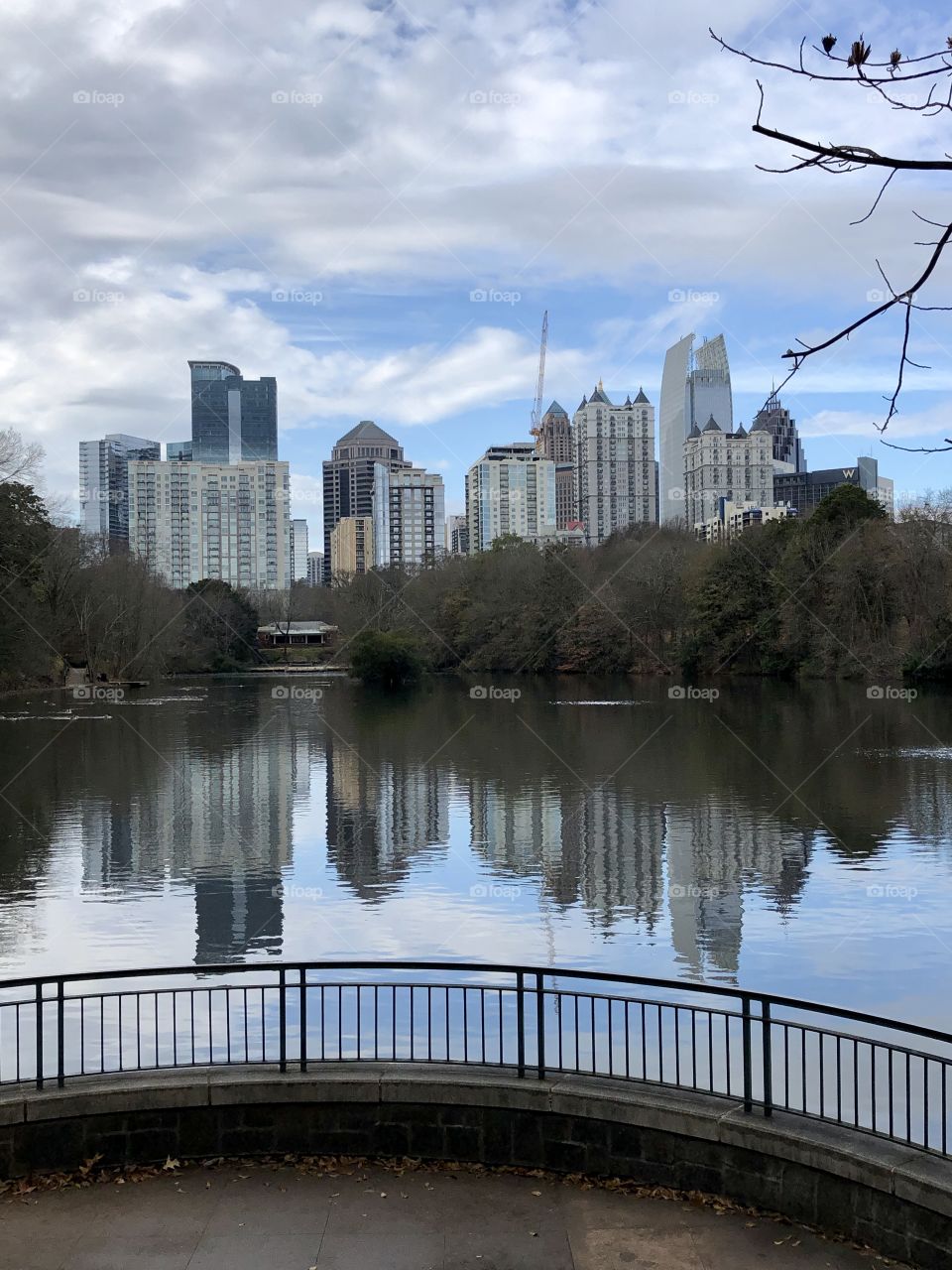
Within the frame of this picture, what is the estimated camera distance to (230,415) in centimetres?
18338

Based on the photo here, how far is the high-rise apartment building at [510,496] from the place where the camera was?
17975cm

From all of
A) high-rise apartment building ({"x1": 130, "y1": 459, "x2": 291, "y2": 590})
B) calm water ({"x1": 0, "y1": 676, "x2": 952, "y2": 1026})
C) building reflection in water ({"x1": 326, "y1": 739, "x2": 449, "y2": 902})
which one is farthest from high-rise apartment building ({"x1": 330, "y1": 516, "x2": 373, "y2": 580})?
building reflection in water ({"x1": 326, "y1": 739, "x2": 449, "y2": 902})

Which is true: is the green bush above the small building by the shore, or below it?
below

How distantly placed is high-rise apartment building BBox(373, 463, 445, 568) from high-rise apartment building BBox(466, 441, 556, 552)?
10.4m

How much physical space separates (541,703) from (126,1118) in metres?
48.0

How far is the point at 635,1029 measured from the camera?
11.0 metres

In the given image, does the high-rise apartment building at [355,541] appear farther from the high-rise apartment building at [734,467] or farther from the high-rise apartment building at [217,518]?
the high-rise apartment building at [734,467]

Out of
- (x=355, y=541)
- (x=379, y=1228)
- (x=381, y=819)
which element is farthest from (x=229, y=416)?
(x=379, y=1228)

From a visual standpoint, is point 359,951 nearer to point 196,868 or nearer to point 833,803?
point 196,868

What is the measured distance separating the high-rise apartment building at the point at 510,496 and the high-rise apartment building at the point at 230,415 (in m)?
32.6

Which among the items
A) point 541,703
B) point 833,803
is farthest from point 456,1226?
point 541,703

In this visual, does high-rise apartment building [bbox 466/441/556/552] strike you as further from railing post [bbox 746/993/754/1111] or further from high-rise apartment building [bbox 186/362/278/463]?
railing post [bbox 746/993/754/1111]

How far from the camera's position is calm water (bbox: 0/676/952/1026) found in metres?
13.7

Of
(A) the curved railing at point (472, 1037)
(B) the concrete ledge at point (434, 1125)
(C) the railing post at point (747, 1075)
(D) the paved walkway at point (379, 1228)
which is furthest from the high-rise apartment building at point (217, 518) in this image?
(C) the railing post at point (747, 1075)
